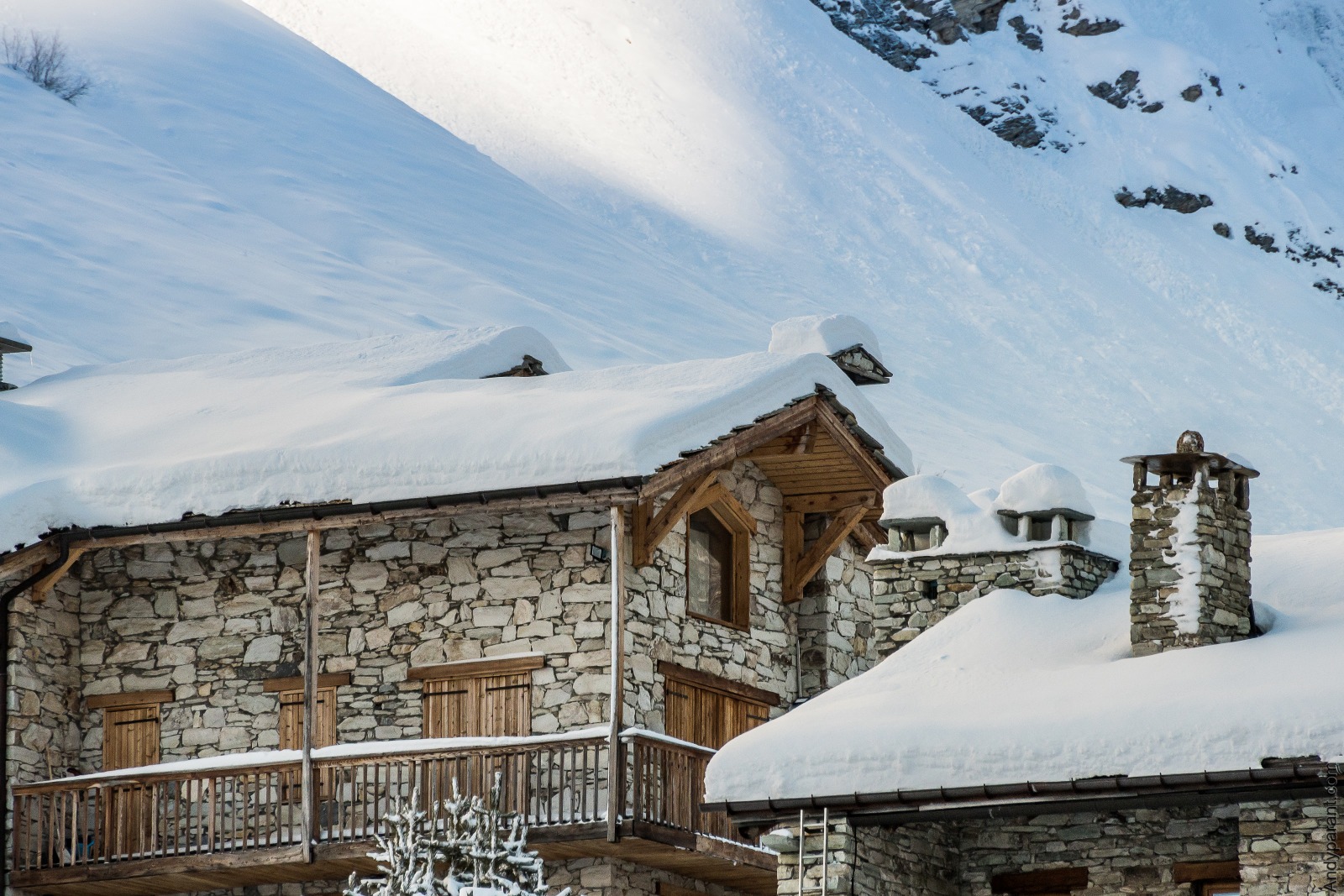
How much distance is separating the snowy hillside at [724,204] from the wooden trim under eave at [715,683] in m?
10.4

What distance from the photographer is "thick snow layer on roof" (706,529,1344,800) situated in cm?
1390

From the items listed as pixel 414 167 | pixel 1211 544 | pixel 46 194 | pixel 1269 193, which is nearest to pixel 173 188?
pixel 46 194

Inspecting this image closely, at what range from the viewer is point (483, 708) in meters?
21.8

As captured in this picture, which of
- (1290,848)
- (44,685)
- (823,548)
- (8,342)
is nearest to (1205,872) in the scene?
(1290,848)

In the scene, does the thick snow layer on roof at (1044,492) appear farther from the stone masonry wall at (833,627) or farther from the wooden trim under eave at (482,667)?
the stone masonry wall at (833,627)

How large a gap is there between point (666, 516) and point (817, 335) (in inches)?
184

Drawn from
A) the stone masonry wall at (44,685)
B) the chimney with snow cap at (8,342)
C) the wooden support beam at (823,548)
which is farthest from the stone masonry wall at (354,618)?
the chimney with snow cap at (8,342)

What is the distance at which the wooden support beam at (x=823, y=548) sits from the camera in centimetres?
2441

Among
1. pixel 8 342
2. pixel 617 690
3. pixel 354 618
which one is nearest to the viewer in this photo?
pixel 617 690

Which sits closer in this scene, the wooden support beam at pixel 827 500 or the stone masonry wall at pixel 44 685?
the stone masonry wall at pixel 44 685

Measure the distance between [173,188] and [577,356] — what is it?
13.4m

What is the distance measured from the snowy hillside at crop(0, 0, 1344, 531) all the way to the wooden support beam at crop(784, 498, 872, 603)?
1029 cm

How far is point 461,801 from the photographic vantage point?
16.9 metres

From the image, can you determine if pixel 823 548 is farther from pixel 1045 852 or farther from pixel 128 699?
pixel 1045 852
